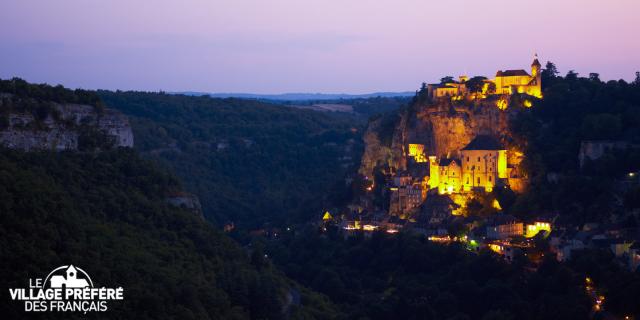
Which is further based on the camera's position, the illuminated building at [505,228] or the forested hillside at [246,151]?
the forested hillside at [246,151]

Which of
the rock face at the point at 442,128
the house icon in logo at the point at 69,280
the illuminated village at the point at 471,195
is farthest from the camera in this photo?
the rock face at the point at 442,128

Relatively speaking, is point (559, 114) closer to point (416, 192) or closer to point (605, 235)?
point (416, 192)

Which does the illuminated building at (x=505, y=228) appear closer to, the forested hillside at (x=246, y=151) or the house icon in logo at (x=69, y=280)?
the forested hillside at (x=246, y=151)

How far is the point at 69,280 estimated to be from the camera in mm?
45094

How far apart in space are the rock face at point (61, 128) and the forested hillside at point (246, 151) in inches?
1481

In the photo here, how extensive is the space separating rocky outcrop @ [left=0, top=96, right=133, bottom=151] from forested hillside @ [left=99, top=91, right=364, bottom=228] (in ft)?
124

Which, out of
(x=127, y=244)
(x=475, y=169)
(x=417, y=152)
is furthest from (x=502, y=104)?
(x=127, y=244)

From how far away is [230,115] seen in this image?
146 meters

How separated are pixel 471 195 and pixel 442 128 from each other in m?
7.91

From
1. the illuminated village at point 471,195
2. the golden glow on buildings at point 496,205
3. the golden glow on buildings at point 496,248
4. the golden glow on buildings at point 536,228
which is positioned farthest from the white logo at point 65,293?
the golden glow on buildings at point 496,205

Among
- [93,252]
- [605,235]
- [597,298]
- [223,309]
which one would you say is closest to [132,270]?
[93,252]

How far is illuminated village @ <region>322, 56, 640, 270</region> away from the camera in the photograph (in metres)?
73.2

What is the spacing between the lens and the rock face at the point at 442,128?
8756 cm

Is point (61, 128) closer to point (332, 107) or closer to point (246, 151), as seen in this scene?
point (246, 151)
